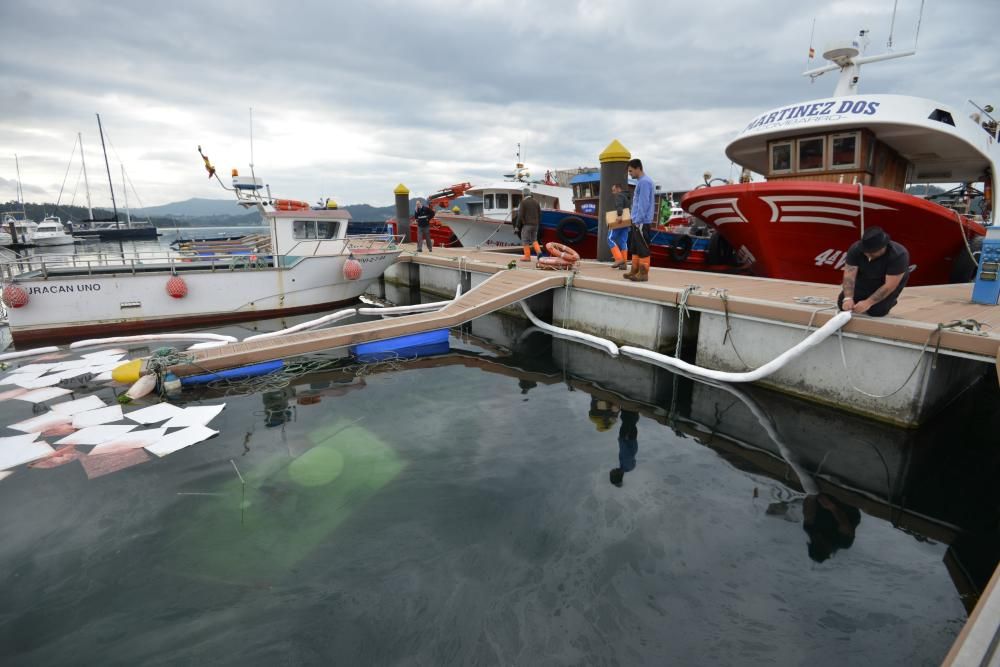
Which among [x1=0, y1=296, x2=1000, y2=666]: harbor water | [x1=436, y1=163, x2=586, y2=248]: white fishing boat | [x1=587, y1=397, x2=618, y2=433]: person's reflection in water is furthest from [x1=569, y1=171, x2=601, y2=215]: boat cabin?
[x1=0, y1=296, x2=1000, y2=666]: harbor water

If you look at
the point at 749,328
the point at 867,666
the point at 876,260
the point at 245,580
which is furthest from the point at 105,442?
the point at 876,260

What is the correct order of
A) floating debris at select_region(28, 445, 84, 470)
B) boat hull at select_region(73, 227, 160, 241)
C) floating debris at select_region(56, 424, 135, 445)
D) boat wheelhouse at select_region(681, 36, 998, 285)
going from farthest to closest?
boat hull at select_region(73, 227, 160, 241), boat wheelhouse at select_region(681, 36, 998, 285), floating debris at select_region(56, 424, 135, 445), floating debris at select_region(28, 445, 84, 470)

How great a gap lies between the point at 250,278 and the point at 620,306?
29.2 ft

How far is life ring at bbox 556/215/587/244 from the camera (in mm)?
14844

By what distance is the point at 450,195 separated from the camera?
Answer: 1072 inches

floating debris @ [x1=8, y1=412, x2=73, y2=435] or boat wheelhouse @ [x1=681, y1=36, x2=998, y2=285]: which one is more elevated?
boat wheelhouse @ [x1=681, y1=36, x2=998, y2=285]

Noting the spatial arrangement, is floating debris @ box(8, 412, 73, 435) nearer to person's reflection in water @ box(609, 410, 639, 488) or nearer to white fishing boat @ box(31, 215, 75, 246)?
person's reflection in water @ box(609, 410, 639, 488)

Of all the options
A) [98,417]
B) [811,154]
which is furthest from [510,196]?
[98,417]

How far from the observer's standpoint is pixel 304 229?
41.3 ft

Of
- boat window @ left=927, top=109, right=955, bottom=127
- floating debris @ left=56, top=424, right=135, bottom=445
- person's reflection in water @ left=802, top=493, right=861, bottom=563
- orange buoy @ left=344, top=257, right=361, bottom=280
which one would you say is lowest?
person's reflection in water @ left=802, top=493, right=861, bottom=563

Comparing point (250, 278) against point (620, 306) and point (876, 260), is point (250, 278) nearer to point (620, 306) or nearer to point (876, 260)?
point (620, 306)

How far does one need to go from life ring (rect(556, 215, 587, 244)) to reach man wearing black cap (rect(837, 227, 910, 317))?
9974mm

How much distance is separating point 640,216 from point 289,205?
9327 mm

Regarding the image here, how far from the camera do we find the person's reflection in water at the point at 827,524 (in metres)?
3.48
